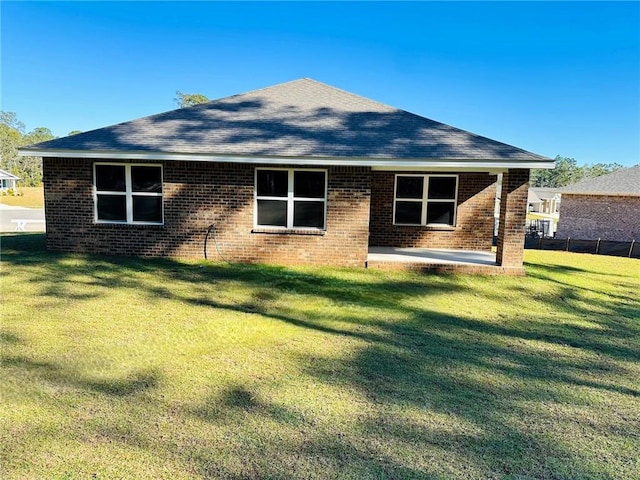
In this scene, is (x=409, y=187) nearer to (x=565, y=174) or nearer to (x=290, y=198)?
(x=290, y=198)

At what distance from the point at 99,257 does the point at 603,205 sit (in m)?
24.0

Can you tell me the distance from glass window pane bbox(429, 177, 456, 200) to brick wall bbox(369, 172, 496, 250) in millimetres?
190

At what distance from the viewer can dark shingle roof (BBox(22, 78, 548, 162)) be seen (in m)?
9.31

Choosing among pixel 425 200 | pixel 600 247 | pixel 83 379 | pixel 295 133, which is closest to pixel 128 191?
pixel 295 133

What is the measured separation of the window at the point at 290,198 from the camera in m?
9.90

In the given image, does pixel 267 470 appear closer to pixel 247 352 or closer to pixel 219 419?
pixel 219 419

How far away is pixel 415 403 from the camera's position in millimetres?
3758

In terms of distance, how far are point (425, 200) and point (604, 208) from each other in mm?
16038

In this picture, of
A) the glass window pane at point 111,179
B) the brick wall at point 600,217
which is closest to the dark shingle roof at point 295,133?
the glass window pane at point 111,179

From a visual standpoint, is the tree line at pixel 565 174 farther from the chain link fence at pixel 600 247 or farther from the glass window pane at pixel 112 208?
the glass window pane at pixel 112 208

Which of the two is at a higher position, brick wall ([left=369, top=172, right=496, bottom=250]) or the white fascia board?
the white fascia board

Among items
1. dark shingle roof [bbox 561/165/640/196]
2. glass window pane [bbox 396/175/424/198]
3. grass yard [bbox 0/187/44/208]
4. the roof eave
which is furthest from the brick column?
grass yard [bbox 0/187/44/208]

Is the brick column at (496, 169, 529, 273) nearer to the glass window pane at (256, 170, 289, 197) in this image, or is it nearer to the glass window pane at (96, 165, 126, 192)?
the glass window pane at (256, 170, 289, 197)

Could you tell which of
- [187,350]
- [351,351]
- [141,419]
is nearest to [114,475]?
[141,419]
